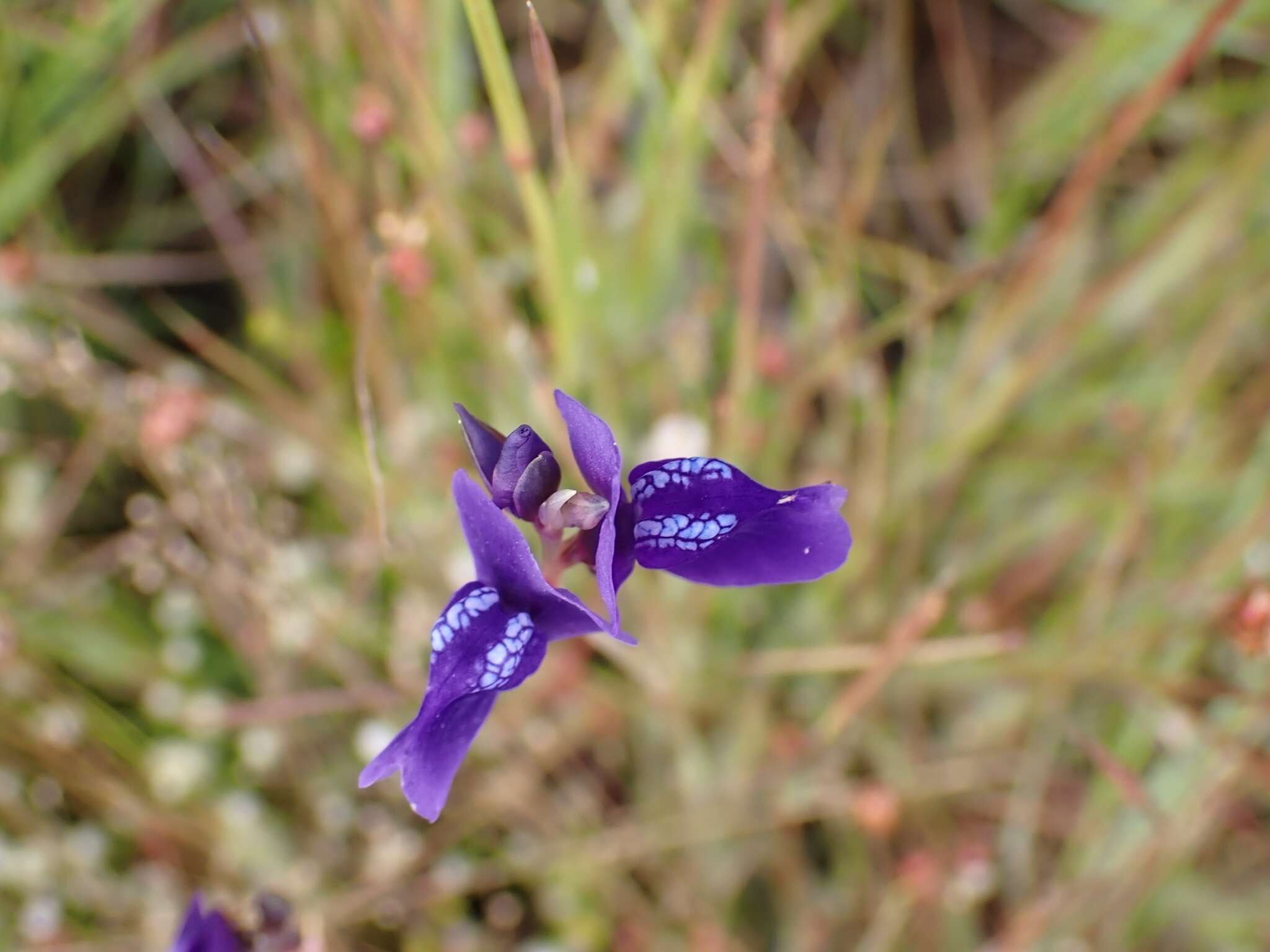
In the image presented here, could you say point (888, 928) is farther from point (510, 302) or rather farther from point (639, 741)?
point (510, 302)

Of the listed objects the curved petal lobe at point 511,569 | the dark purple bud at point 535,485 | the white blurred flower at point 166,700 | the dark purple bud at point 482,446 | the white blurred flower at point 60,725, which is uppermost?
the white blurred flower at point 166,700

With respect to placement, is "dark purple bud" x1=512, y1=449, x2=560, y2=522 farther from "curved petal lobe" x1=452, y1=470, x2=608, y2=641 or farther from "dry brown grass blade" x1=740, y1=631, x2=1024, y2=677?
"dry brown grass blade" x1=740, y1=631, x2=1024, y2=677

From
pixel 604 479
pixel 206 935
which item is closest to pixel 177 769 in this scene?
pixel 206 935

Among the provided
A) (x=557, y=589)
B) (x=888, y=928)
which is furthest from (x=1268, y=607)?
(x=888, y=928)

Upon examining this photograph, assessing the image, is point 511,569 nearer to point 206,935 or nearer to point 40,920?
point 206,935

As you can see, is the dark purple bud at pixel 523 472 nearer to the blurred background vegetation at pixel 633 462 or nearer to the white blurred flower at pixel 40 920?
the blurred background vegetation at pixel 633 462

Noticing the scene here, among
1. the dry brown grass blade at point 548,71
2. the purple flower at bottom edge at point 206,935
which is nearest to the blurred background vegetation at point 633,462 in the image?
the dry brown grass blade at point 548,71

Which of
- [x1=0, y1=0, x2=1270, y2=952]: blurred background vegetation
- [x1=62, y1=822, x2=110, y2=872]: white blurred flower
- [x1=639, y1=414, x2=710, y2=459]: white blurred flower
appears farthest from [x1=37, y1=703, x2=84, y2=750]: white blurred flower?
[x1=639, y1=414, x2=710, y2=459]: white blurred flower
